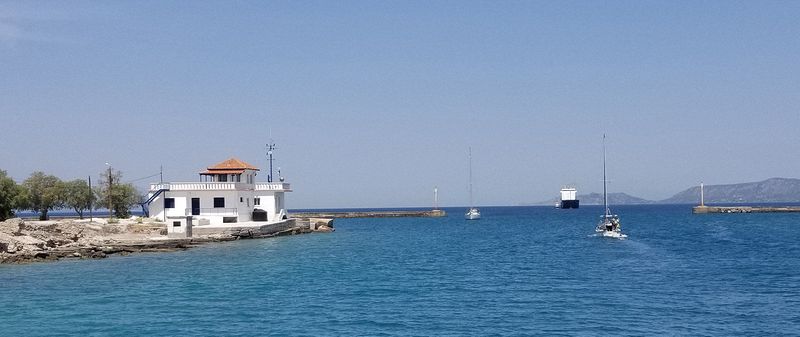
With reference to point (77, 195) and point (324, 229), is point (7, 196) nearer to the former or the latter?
point (77, 195)

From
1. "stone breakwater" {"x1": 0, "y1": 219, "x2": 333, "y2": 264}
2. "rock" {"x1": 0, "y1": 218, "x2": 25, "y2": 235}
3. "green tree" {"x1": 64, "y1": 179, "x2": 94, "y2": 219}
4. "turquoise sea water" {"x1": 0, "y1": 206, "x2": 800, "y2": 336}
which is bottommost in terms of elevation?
"turquoise sea water" {"x1": 0, "y1": 206, "x2": 800, "y2": 336}

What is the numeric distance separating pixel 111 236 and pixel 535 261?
1445 inches

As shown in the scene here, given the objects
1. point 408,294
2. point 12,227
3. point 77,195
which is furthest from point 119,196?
point 408,294

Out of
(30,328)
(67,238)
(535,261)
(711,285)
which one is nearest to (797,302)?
(711,285)

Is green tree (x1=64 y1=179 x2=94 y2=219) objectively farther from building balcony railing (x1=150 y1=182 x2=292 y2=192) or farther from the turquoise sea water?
the turquoise sea water

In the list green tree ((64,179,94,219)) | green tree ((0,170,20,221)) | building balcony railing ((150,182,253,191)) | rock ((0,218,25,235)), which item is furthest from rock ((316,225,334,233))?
rock ((0,218,25,235))

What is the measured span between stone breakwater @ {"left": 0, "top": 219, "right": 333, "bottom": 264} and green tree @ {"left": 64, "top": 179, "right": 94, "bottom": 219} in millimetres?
20388

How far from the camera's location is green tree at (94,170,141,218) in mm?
88500

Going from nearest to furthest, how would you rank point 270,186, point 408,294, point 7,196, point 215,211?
point 408,294 → point 7,196 → point 215,211 → point 270,186

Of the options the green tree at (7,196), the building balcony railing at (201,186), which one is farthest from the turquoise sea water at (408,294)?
the green tree at (7,196)

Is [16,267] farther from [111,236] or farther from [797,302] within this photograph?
[797,302]

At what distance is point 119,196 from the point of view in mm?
88125

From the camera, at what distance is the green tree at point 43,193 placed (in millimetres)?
84188

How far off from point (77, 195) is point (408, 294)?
6747cm
